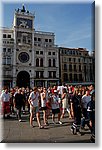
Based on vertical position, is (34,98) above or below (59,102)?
above

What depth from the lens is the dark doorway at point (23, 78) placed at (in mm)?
4128

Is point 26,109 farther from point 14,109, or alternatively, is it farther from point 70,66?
point 70,66

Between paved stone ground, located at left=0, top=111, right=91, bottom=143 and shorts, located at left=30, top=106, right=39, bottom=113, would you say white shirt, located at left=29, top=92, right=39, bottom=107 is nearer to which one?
shorts, located at left=30, top=106, right=39, bottom=113

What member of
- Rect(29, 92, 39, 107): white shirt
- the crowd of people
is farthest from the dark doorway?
Rect(29, 92, 39, 107): white shirt

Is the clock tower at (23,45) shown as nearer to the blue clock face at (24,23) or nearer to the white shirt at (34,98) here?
the blue clock face at (24,23)

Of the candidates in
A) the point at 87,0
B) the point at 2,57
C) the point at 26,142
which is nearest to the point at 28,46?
the point at 2,57

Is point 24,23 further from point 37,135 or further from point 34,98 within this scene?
point 37,135

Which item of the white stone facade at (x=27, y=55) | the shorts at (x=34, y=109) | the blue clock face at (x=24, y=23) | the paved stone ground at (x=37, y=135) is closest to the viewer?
the paved stone ground at (x=37, y=135)

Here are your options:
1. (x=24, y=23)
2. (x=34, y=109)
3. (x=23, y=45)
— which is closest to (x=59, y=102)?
(x=34, y=109)

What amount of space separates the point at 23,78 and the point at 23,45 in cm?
54

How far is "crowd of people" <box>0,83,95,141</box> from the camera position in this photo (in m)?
3.54

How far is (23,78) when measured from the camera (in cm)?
438

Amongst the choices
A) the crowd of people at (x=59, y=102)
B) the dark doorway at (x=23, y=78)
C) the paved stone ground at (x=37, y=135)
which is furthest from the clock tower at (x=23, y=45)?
the paved stone ground at (x=37, y=135)

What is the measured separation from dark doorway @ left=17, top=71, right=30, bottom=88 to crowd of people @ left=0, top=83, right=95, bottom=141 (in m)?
0.10
